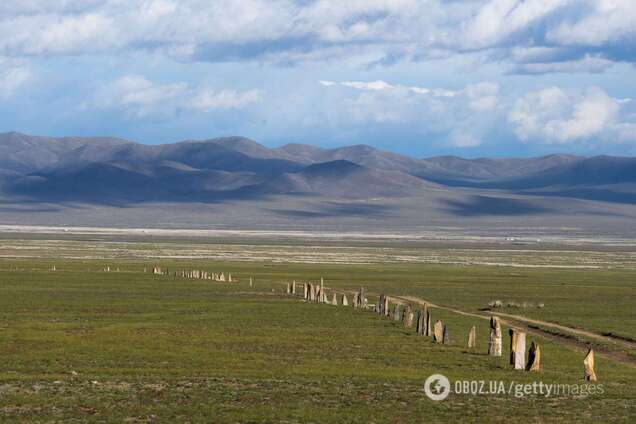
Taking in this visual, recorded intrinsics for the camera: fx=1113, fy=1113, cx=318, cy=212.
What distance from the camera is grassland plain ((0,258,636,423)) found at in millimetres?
22797

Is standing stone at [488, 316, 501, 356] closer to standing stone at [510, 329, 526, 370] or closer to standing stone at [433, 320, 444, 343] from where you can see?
standing stone at [510, 329, 526, 370]

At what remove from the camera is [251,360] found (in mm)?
30672

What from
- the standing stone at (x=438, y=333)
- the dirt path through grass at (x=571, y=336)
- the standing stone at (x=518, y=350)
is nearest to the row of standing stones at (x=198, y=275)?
the dirt path through grass at (x=571, y=336)

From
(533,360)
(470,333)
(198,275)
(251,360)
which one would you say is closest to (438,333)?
(470,333)

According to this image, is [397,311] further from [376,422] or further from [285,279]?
[285,279]

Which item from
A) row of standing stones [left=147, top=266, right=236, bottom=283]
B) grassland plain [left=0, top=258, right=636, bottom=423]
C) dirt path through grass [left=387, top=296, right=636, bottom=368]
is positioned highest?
row of standing stones [left=147, top=266, right=236, bottom=283]

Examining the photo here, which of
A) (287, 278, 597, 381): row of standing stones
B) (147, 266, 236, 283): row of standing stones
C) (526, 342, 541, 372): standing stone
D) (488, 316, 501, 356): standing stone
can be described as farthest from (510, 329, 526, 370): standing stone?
(147, 266, 236, 283): row of standing stones

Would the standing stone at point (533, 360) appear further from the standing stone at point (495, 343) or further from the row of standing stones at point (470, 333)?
the standing stone at point (495, 343)

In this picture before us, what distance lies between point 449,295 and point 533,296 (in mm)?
4916

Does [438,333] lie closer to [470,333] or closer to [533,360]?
[470,333]

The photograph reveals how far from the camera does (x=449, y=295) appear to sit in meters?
61.8

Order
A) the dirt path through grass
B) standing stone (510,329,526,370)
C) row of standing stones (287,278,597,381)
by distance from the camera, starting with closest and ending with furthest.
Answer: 1. row of standing stones (287,278,597,381)
2. standing stone (510,329,526,370)
3. the dirt path through grass

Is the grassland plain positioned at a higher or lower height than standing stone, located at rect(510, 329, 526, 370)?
lower

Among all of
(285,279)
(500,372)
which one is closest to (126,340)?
(500,372)
